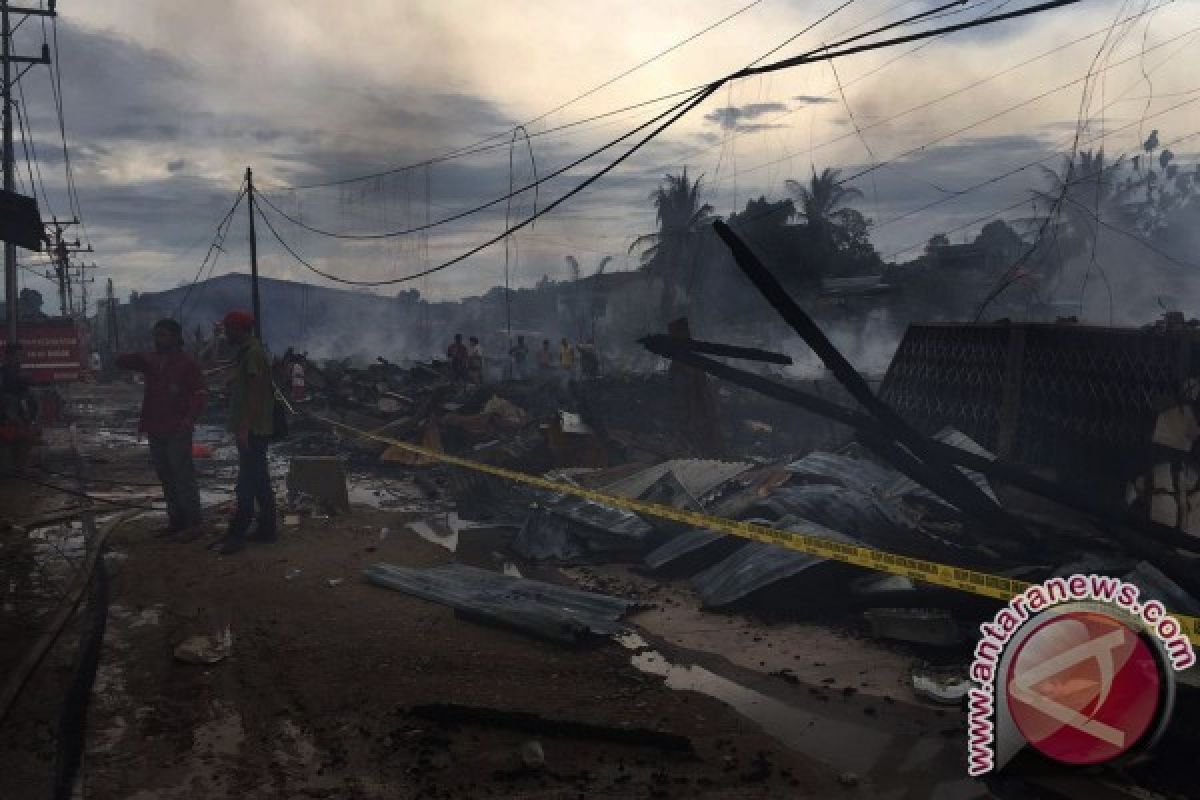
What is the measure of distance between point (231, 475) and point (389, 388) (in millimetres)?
8266

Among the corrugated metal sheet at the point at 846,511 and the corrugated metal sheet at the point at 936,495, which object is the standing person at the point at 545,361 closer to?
the corrugated metal sheet at the point at 936,495

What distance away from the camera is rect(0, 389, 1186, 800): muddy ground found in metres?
3.39

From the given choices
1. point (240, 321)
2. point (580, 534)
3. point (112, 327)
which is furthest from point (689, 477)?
point (112, 327)

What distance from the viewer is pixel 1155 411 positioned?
7.04 metres

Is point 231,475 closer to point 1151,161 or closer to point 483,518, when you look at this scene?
point 483,518

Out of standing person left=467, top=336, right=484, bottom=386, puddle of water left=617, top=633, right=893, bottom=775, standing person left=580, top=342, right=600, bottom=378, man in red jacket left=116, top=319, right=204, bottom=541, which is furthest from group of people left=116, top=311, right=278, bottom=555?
standing person left=580, top=342, right=600, bottom=378

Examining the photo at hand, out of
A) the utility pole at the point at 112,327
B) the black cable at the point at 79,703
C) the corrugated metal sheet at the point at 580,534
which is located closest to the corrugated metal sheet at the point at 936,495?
the corrugated metal sheet at the point at 580,534

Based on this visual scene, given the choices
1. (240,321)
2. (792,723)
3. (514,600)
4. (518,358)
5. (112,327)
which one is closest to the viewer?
(792,723)

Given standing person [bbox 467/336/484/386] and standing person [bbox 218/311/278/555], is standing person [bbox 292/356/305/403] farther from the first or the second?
standing person [bbox 218/311/278/555]

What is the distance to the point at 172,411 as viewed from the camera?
767 cm

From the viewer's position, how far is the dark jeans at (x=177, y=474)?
7.70 metres

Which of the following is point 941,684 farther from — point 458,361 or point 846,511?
point 458,361

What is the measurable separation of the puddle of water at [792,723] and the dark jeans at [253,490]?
421 centimetres

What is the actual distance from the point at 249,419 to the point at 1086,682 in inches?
270
